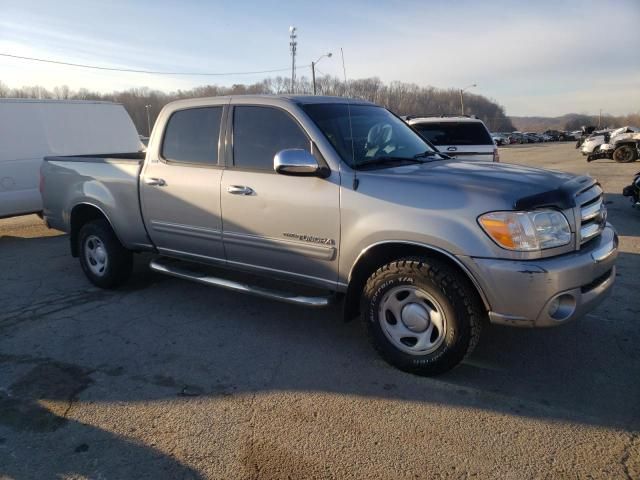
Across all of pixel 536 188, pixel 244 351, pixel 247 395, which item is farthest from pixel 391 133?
pixel 247 395

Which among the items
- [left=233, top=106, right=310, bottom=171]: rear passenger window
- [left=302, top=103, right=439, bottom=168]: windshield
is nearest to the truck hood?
[left=302, top=103, right=439, bottom=168]: windshield

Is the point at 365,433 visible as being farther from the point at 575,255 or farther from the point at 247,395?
the point at 575,255

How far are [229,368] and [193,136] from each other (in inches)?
86.1

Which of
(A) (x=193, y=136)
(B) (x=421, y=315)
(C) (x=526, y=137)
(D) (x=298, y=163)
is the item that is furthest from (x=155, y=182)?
(C) (x=526, y=137)

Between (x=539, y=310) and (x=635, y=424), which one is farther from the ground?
(x=539, y=310)

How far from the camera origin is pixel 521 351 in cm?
386

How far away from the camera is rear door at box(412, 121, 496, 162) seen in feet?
28.9

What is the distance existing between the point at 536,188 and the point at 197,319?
3102mm

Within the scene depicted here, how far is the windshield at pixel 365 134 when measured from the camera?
12.8 feet

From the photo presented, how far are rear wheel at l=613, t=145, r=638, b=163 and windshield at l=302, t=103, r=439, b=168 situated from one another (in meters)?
21.0

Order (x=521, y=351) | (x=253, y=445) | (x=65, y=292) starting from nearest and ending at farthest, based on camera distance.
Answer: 1. (x=253, y=445)
2. (x=521, y=351)
3. (x=65, y=292)

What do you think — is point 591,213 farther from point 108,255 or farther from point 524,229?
point 108,255

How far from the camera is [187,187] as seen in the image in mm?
4559

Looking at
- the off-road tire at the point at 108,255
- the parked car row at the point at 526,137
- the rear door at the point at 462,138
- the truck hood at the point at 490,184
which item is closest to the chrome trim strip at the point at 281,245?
the truck hood at the point at 490,184
